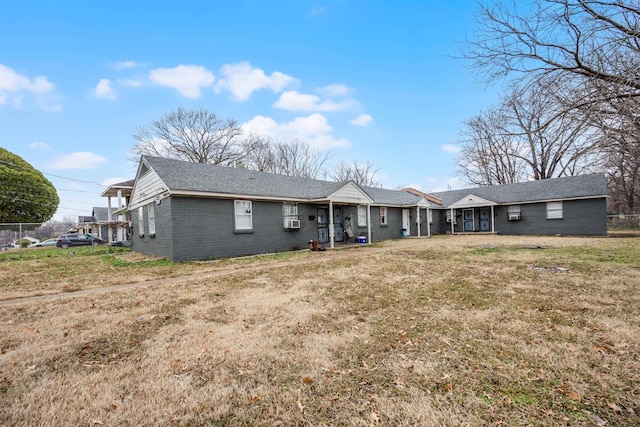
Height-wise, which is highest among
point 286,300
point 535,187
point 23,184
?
point 23,184

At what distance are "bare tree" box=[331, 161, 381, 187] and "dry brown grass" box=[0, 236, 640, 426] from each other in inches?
1328

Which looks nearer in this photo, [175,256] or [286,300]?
[286,300]

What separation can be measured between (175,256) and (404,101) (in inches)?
474

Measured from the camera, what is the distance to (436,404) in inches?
84.1

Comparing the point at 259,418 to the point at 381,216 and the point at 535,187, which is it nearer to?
the point at 381,216

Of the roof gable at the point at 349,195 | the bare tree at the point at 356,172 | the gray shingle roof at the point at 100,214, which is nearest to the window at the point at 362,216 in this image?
the roof gable at the point at 349,195

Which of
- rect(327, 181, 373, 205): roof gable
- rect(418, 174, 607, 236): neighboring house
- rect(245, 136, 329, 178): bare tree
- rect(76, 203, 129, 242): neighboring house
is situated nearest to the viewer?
rect(327, 181, 373, 205): roof gable

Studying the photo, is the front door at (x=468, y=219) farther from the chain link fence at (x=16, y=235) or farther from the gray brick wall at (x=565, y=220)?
the chain link fence at (x=16, y=235)

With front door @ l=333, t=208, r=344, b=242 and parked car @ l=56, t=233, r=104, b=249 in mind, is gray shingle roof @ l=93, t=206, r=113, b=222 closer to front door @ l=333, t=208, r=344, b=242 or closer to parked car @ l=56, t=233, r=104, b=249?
parked car @ l=56, t=233, r=104, b=249

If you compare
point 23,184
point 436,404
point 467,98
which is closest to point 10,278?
point 436,404

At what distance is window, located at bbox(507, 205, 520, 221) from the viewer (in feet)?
69.3

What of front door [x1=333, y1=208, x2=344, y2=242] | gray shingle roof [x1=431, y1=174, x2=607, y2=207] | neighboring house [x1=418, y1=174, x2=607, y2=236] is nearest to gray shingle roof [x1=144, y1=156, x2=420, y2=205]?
front door [x1=333, y1=208, x2=344, y2=242]

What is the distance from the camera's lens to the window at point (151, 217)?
1251 centimetres

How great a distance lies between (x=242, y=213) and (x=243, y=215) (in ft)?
0.35
